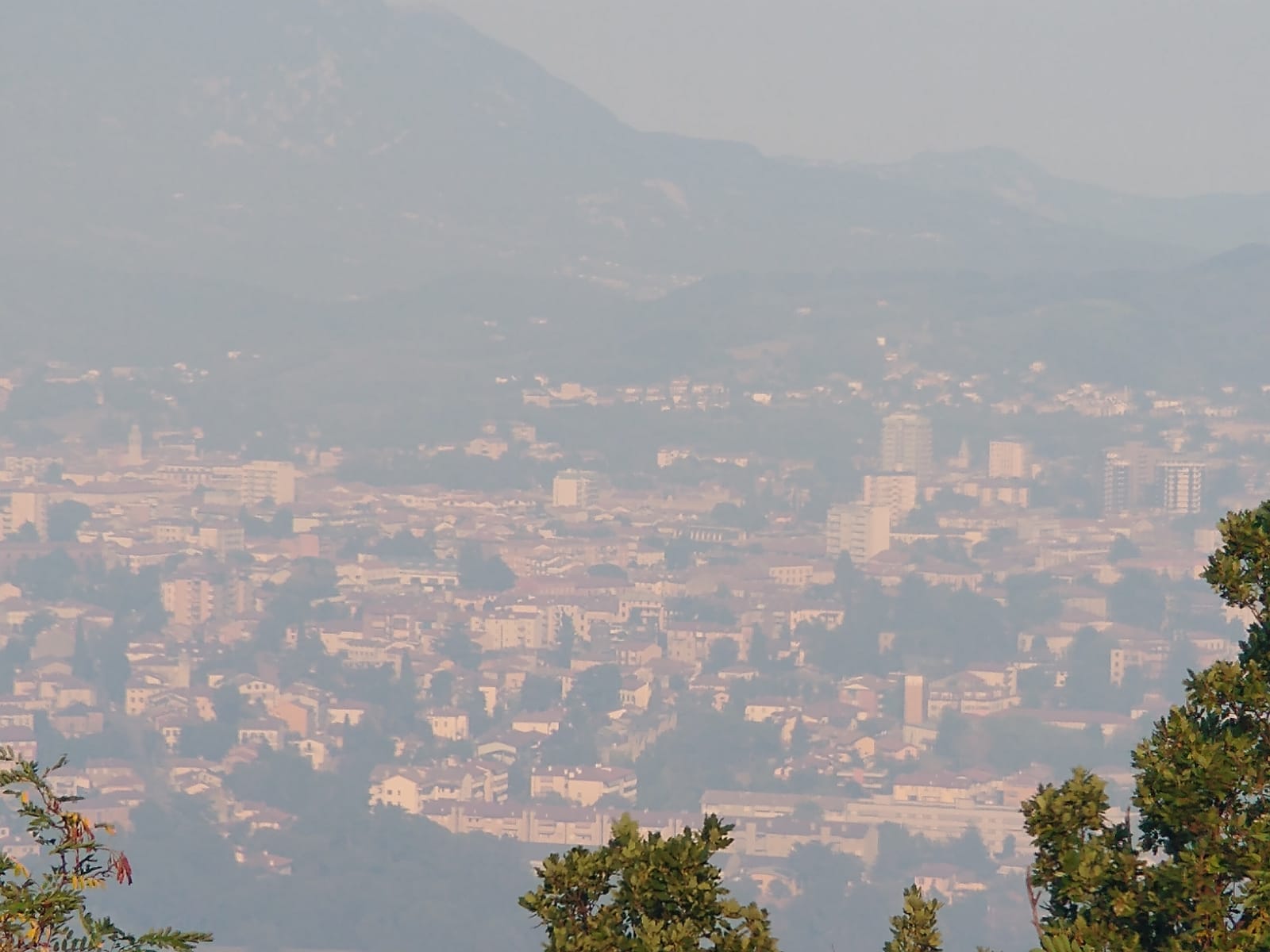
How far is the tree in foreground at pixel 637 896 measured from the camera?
6.71 m

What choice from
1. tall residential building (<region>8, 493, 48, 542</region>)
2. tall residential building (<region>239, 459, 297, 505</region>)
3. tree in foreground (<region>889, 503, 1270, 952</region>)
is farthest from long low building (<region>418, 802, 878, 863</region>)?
tree in foreground (<region>889, 503, 1270, 952</region>)

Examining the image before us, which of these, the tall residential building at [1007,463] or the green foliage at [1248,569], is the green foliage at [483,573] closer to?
the tall residential building at [1007,463]

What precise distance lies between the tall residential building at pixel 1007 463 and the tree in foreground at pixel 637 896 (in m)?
164

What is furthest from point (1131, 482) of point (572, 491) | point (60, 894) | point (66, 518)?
point (60, 894)

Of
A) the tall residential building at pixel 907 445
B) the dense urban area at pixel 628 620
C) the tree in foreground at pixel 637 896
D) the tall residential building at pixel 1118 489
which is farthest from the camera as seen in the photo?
the tall residential building at pixel 907 445

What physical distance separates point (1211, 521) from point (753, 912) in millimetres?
148650

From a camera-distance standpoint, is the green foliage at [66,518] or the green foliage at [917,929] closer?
the green foliage at [917,929]

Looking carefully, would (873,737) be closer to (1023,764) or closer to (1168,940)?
(1023,764)

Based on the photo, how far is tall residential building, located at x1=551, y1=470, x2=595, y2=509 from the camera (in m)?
162

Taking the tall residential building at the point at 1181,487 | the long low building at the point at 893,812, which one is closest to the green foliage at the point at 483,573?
the long low building at the point at 893,812

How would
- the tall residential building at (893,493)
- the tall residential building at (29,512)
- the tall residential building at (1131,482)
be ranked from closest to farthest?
the tall residential building at (29,512)
the tall residential building at (893,493)
the tall residential building at (1131,482)

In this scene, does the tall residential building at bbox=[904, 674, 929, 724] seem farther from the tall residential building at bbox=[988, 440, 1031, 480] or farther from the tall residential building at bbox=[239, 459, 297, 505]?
the tall residential building at bbox=[239, 459, 297, 505]

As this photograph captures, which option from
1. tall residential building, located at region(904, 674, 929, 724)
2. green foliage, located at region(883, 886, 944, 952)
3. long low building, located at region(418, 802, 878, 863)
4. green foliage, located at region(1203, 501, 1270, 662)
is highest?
green foliage, located at region(1203, 501, 1270, 662)

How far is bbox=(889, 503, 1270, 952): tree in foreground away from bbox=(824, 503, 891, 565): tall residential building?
A: 448 ft
